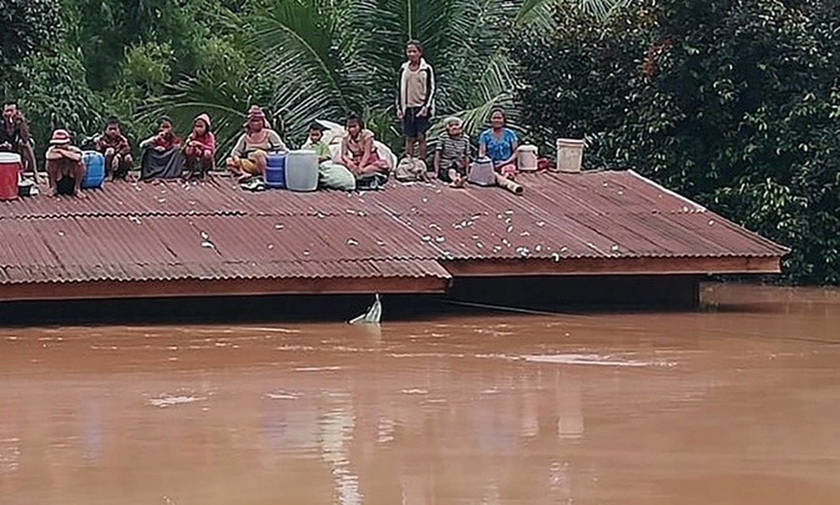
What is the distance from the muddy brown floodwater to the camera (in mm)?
6371

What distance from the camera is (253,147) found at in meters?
15.4

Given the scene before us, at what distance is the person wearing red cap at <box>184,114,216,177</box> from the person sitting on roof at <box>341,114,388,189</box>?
131cm

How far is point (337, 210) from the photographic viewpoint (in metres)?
13.8

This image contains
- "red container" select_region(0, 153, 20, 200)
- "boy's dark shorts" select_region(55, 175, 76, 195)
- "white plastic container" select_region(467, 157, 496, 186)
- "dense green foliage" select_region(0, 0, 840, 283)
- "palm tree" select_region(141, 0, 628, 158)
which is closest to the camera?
"red container" select_region(0, 153, 20, 200)

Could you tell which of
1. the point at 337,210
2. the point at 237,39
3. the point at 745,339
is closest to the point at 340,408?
the point at 745,339

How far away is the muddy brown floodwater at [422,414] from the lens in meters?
6.37

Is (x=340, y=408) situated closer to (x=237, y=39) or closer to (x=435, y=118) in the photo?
(x=435, y=118)

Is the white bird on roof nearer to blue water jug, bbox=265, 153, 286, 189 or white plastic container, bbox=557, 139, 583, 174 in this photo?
blue water jug, bbox=265, 153, 286, 189

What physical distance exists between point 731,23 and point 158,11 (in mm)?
10061

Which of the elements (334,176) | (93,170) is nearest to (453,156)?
(334,176)

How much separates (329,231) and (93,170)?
8.09ft

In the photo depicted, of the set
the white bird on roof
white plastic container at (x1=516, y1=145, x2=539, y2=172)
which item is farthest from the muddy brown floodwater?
white plastic container at (x1=516, y1=145, x2=539, y2=172)

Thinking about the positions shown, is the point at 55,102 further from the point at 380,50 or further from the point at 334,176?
the point at 334,176

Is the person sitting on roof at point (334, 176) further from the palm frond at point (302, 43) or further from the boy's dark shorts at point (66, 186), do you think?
the palm frond at point (302, 43)
